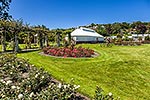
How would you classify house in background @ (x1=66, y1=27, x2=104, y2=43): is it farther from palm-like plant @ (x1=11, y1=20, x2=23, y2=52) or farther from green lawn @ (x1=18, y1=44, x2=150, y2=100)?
green lawn @ (x1=18, y1=44, x2=150, y2=100)

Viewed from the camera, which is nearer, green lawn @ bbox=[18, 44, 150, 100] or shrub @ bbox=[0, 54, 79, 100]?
shrub @ bbox=[0, 54, 79, 100]

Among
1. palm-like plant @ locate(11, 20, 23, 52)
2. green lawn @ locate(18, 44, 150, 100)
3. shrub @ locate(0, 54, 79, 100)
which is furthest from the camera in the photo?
palm-like plant @ locate(11, 20, 23, 52)

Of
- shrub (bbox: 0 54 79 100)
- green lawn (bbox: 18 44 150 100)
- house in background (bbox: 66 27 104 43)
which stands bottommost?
green lawn (bbox: 18 44 150 100)

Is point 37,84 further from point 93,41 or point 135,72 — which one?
point 93,41

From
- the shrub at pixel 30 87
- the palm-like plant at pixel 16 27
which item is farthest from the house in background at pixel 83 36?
the shrub at pixel 30 87

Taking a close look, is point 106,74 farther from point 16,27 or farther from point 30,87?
point 16,27

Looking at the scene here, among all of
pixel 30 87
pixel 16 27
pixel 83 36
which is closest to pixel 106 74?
pixel 30 87

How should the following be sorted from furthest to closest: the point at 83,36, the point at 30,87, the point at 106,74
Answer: the point at 83,36, the point at 106,74, the point at 30,87

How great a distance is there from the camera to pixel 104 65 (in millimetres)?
19734

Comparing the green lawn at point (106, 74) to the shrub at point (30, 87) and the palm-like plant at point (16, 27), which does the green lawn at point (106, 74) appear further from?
the palm-like plant at point (16, 27)

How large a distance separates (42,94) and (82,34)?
46.3 m

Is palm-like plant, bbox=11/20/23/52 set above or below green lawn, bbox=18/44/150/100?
above

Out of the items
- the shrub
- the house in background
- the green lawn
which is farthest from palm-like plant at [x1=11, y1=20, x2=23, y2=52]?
the house in background

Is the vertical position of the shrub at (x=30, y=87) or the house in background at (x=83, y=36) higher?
the house in background at (x=83, y=36)
